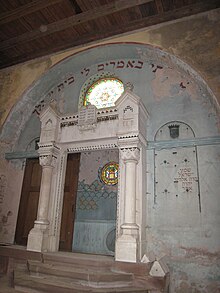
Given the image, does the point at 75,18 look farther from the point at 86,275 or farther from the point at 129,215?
the point at 86,275

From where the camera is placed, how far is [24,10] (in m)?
5.63

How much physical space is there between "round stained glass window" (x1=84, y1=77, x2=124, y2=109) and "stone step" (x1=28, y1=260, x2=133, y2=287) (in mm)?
3843

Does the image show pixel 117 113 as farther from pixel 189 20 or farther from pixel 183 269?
pixel 183 269

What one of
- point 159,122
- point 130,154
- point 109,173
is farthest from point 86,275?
point 109,173

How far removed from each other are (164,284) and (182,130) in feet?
9.53

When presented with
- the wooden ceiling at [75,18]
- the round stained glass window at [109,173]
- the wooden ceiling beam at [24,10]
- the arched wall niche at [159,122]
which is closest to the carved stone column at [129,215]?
the arched wall niche at [159,122]

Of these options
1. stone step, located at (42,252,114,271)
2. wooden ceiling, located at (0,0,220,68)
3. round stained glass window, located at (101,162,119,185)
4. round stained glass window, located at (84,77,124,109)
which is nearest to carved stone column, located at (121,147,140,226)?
stone step, located at (42,252,114,271)

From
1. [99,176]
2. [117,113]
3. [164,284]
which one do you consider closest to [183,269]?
[164,284]

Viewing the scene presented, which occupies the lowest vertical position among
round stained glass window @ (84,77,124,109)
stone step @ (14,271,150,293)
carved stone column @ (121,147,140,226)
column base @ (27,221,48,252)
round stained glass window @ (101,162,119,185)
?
stone step @ (14,271,150,293)

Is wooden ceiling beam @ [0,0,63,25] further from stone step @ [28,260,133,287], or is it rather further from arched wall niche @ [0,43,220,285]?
stone step @ [28,260,133,287]

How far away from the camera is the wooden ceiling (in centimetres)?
538

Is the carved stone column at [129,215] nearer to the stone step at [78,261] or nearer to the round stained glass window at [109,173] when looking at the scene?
the stone step at [78,261]

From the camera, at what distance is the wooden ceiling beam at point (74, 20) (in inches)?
211

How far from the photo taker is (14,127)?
706 cm
